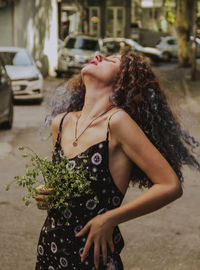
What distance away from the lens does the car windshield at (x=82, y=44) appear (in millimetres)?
26163

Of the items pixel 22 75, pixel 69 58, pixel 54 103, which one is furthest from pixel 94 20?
pixel 54 103

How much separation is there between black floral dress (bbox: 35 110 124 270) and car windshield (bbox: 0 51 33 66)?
15.3m

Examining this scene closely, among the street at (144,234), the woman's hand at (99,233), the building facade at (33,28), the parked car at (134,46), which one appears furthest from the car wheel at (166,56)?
the woman's hand at (99,233)

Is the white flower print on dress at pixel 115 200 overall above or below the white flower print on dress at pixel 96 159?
below

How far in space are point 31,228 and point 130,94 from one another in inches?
140

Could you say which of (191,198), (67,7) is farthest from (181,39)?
(191,198)

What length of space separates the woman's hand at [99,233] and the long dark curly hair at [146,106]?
0.29 meters

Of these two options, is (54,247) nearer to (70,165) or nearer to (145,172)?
(70,165)

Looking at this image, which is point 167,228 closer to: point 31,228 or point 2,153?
point 31,228

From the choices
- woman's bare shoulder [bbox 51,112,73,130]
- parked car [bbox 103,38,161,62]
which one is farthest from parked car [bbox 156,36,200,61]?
Answer: woman's bare shoulder [bbox 51,112,73,130]

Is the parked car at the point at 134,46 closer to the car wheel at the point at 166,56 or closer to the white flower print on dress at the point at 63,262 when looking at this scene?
the car wheel at the point at 166,56

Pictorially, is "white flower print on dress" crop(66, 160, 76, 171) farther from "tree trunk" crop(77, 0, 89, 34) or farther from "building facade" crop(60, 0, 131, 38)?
"building facade" crop(60, 0, 131, 38)

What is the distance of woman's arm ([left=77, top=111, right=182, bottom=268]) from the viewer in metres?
2.17

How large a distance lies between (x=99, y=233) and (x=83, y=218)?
162mm
